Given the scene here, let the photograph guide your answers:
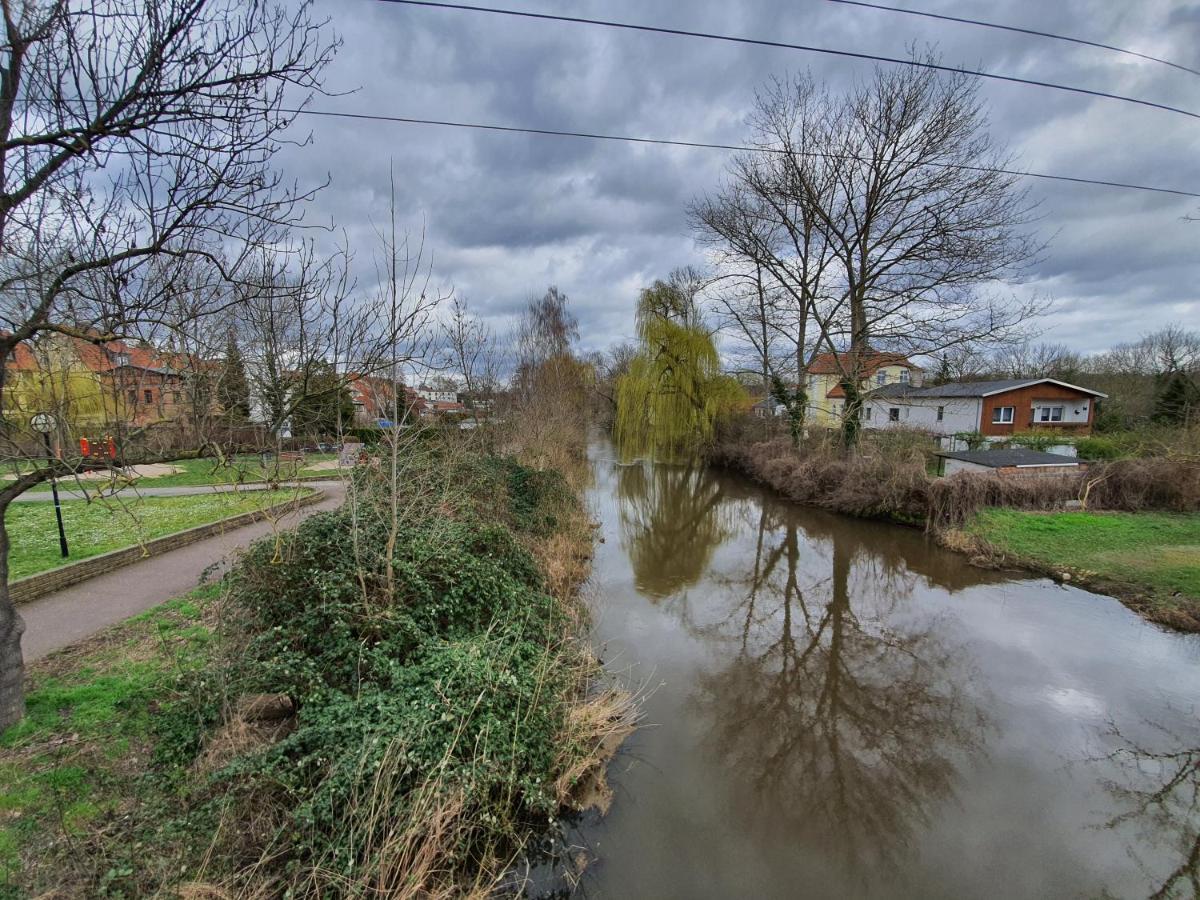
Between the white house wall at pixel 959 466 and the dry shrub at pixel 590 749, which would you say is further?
the white house wall at pixel 959 466

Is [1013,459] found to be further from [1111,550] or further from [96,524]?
[96,524]

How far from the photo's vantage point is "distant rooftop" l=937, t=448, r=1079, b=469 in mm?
13094

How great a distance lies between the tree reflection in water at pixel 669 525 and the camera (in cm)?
1004

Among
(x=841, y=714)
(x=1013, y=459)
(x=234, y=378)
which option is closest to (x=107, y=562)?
(x=234, y=378)

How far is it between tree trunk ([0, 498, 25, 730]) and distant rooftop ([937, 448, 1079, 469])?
17284 mm

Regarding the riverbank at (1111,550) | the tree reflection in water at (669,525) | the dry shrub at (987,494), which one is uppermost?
the dry shrub at (987,494)

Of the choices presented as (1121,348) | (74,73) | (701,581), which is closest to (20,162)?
(74,73)

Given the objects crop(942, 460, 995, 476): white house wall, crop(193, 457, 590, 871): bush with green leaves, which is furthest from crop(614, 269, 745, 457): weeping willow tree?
crop(193, 457, 590, 871): bush with green leaves

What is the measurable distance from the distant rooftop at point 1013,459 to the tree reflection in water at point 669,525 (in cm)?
701

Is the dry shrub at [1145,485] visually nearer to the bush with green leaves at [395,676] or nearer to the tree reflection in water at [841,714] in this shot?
the tree reflection in water at [841,714]

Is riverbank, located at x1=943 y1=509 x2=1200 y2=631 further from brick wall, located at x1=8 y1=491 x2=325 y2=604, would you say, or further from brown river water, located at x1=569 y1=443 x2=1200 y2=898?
brick wall, located at x1=8 y1=491 x2=325 y2=604

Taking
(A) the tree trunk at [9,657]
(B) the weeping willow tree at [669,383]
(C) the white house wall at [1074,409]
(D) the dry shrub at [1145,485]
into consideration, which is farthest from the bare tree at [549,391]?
(C) the white house wall at [1074,409]

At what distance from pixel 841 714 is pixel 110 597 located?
9.02 meters

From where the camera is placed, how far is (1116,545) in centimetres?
975
